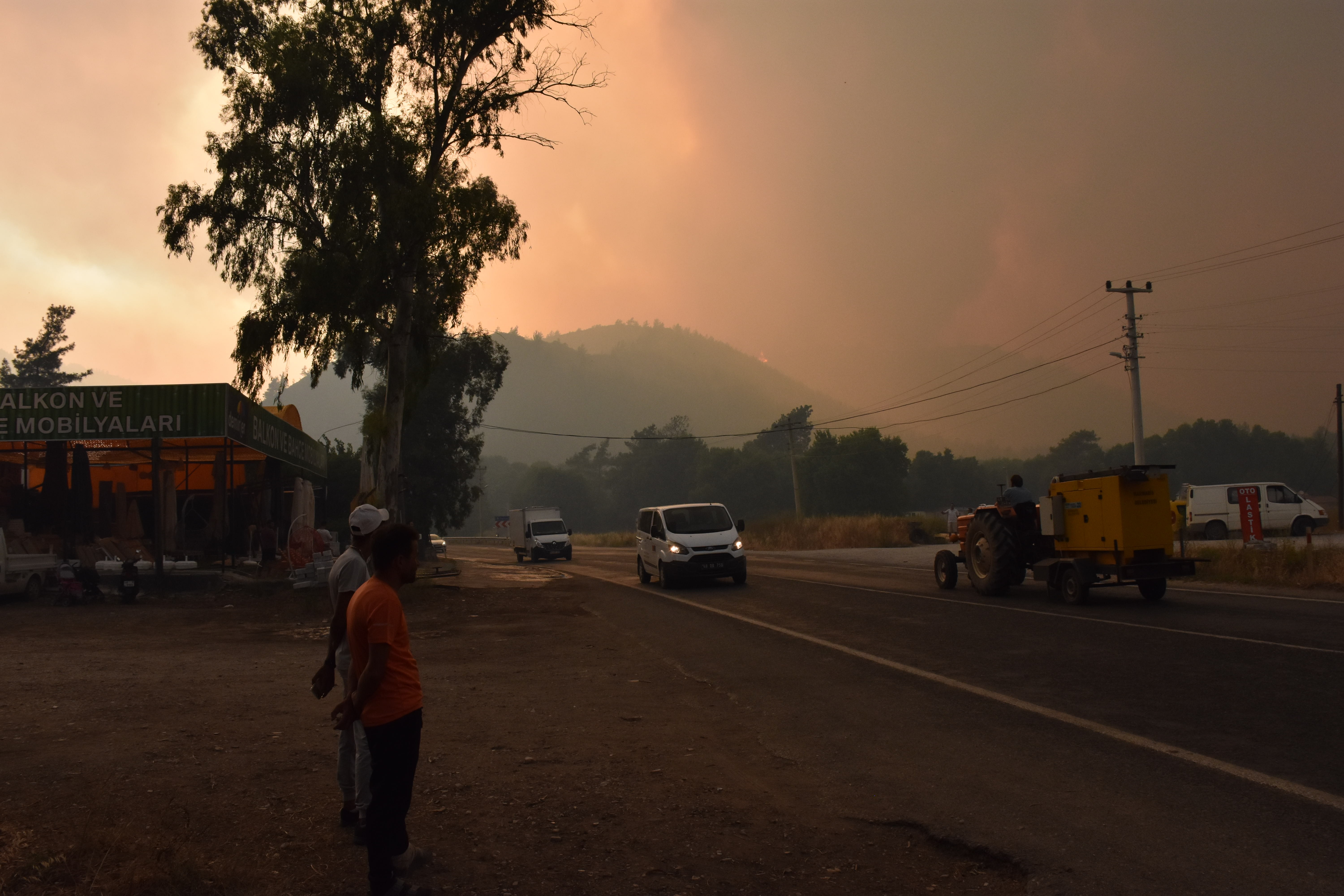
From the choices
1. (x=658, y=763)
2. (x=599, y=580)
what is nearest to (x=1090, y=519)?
(x=658, y=763)

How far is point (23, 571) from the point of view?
20.8m

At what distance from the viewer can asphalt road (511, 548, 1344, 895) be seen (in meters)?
4.71

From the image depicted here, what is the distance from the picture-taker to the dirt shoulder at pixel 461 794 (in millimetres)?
4480

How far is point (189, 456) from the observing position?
3020cm

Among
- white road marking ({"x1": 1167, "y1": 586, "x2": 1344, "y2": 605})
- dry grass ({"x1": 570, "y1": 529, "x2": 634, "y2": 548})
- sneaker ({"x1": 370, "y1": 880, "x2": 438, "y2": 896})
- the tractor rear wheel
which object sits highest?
the tractor rear wheel

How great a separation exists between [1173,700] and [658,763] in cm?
428

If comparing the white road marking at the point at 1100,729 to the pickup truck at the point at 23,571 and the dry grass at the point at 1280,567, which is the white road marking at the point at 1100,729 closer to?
the dry grass at the point at 1280,567

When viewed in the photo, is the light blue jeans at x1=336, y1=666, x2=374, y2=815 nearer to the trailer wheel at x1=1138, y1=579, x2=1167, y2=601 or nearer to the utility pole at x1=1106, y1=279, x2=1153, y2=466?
the trailer wheel at x1=1138, y1=579, x2=1167, y2=601

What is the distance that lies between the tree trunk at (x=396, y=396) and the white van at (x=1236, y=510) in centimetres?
2938

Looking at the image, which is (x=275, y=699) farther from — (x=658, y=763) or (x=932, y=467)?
(x=932, y=467)

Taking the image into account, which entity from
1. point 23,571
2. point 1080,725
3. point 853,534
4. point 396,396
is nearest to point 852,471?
point 853,534

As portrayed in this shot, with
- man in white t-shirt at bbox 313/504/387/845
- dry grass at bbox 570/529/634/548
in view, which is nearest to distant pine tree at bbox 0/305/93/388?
dry grass at bbox 570/529/634/548

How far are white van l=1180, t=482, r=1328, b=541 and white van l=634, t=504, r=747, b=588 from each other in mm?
23443

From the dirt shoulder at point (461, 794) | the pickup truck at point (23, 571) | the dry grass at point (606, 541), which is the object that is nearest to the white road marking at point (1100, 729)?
the dirt shoulder at point (461, 794)
